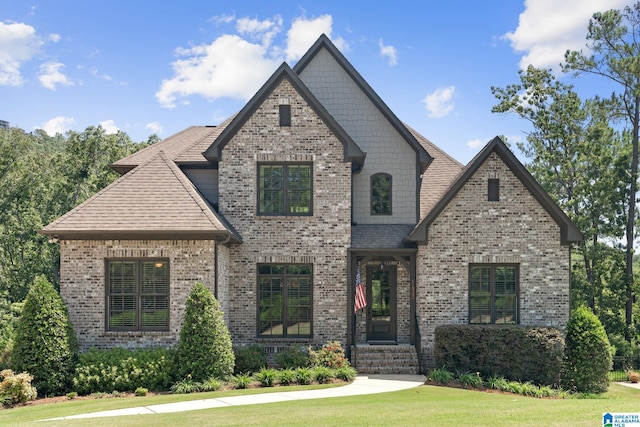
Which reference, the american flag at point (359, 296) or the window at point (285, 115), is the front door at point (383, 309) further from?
the window at point (285, 115)

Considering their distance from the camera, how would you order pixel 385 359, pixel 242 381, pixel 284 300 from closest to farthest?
1. pixel 242 381
2. pixel 385 359
3. pixel 284 300

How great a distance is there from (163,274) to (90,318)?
2281 millimetres

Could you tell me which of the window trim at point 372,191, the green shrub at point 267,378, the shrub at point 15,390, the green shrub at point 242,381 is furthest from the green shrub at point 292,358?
the shrub at point 15,390

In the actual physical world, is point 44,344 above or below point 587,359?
above

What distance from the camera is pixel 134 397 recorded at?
49.7ft

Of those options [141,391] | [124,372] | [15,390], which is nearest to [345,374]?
[141,391]

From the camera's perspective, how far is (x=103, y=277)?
17.8 metres

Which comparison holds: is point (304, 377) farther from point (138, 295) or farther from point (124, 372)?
point (138, 295)

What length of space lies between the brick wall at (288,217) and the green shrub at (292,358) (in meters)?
1.70

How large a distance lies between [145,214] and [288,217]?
438 centimetres

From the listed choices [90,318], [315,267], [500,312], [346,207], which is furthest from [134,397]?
[500,312]

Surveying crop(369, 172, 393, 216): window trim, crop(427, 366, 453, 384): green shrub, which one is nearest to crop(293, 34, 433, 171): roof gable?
crop(369, 172, 393, 216): window trim

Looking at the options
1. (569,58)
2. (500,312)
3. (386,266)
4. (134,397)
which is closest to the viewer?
(134,397)

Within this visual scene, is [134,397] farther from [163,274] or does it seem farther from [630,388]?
[630,388]
